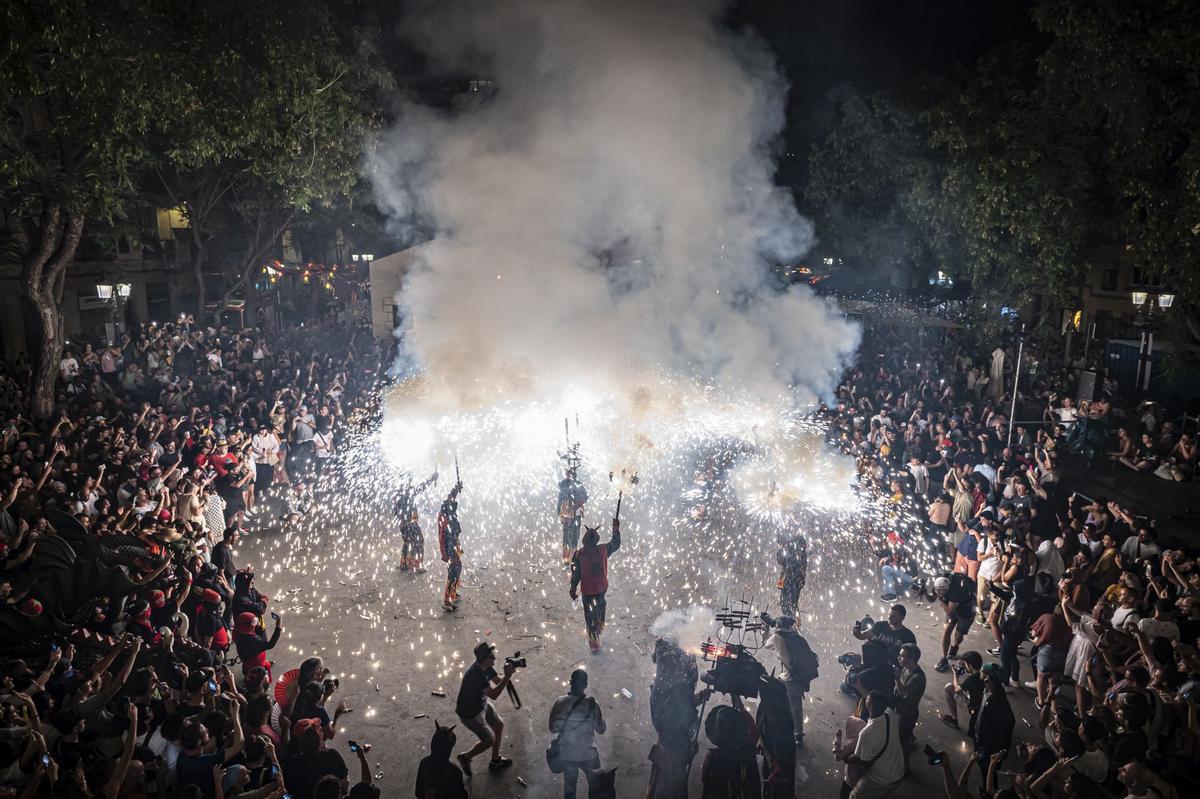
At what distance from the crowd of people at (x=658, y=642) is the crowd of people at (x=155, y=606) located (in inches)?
0.9

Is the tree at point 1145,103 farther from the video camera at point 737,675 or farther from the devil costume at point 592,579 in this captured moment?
the video camera at point 737,675

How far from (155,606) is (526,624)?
3.67 meters

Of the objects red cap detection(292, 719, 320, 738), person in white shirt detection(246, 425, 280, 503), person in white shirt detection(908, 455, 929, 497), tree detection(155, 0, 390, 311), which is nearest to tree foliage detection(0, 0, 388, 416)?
tree detection(155, 0, 390, 311)

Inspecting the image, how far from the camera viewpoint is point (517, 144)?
1459cm

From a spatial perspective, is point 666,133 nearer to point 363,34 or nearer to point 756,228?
point 756,228

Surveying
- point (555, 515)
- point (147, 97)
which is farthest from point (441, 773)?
point (147, 97)

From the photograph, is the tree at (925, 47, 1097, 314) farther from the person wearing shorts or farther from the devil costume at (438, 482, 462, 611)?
the devil costume at (438, 482, 462, 611)

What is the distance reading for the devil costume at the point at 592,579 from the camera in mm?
8055

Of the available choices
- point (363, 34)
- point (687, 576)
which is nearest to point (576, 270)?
point (363, 34)

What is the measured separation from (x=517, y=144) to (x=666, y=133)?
275 centimetres

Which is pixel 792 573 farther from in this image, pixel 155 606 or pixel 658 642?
pixel 155 606

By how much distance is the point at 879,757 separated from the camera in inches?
203

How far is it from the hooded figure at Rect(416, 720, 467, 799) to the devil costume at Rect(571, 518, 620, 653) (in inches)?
119

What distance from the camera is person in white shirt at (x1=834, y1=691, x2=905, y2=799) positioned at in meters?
5.16
